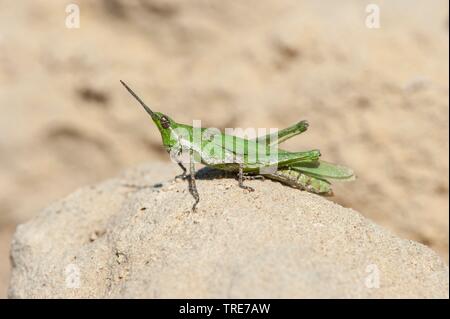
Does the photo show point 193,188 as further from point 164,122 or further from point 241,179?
point 164,122

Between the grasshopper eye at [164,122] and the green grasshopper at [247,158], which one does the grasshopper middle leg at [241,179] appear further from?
the grasshopper eye at [164,122]

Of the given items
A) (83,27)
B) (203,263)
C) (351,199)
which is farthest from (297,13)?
(203,263)

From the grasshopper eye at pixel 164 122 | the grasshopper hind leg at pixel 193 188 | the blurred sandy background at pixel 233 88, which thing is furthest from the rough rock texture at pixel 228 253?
the blurred sandy background at pixel 233 88

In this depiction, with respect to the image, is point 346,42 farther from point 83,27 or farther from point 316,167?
point 83,27

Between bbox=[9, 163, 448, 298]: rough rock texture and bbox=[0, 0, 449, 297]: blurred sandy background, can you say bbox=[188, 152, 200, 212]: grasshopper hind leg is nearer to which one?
bbox=[9, 163, 448, 298]: rough rock texture

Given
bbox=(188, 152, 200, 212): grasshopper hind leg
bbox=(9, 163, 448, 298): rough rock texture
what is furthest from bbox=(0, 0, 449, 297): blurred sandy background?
bbox=(188, 152, 200, 212): grasshopper hind leg

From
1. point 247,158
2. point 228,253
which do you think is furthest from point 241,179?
point 228,253
